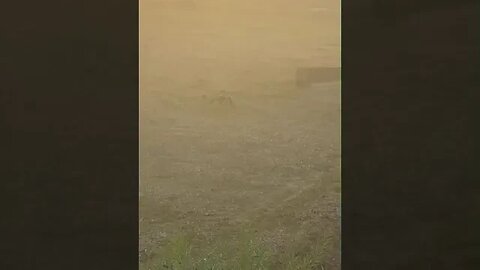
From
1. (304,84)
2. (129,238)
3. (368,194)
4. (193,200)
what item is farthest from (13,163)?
(368,194)

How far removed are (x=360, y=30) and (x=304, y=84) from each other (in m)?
0.39

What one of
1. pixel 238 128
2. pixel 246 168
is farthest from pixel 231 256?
pixel 238 128

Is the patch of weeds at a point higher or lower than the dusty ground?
lower

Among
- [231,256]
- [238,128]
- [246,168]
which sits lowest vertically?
[231,256]

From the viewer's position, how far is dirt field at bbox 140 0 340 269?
132 inches

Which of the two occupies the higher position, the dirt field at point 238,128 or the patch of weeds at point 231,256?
the dirt field at point 238,128

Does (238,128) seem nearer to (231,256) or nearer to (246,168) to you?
(246,168)

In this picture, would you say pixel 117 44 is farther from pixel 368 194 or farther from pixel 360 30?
pixel 368 194

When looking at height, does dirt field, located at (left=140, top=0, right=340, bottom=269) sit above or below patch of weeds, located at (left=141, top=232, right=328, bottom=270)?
above

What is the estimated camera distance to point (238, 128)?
11.1ft

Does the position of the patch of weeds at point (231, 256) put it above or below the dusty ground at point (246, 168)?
below

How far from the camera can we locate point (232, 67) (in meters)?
3.37

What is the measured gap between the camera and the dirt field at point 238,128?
11.0ft

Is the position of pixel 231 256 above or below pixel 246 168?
below
